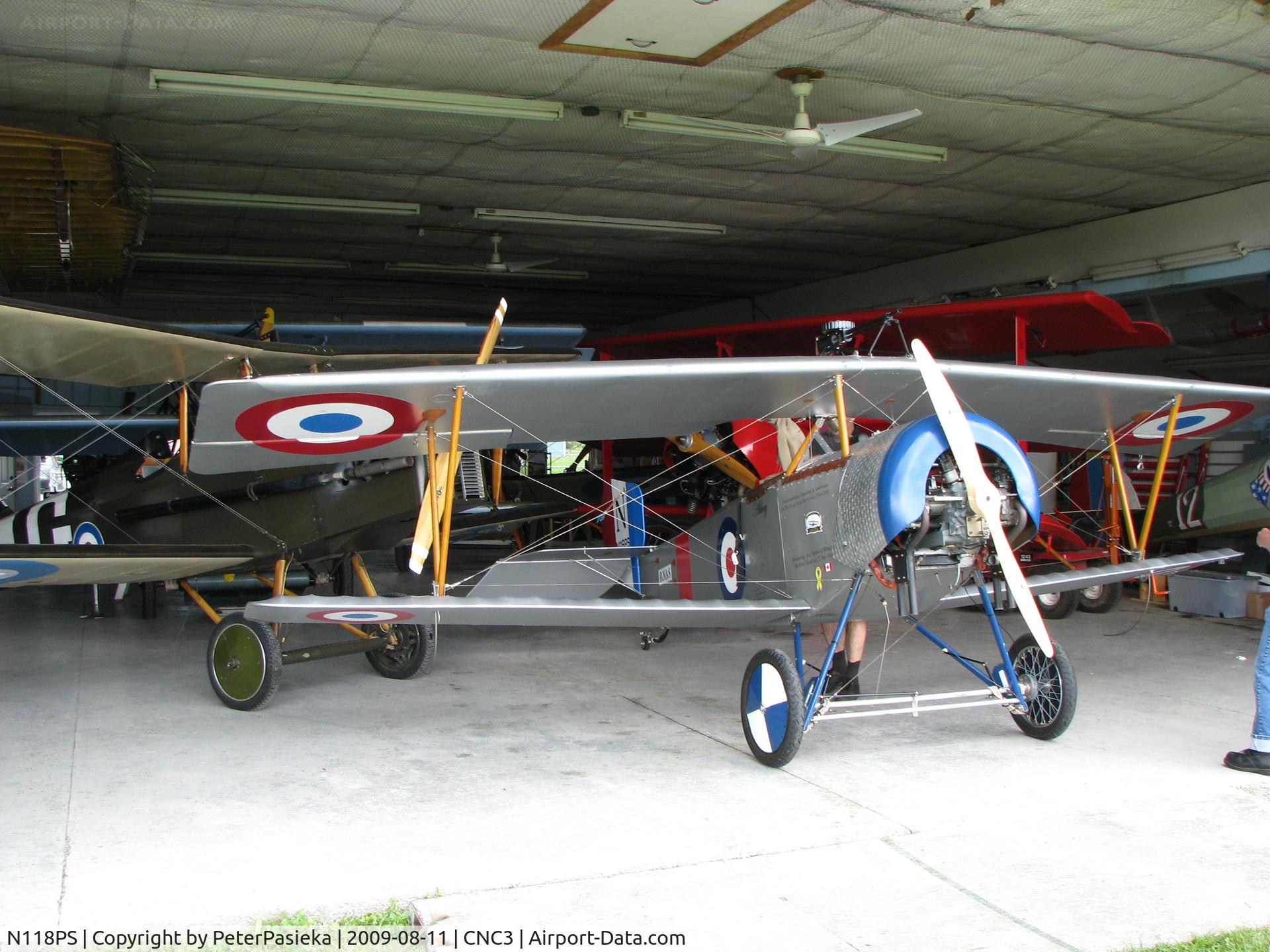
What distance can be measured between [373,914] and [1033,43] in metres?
5.43

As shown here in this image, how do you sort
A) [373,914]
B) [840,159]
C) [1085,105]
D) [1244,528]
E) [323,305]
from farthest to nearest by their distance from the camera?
[323,305] → [1244,528] → [840,159] → [1085,105] → [373,914]

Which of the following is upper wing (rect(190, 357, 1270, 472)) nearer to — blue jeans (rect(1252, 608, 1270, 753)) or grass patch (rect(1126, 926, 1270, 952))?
blue jeans (rect(1252, 608, 1270, 753))

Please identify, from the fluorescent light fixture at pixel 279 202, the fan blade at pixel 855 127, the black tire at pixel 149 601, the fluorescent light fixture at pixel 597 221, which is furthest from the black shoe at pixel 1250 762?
the black tire at pixel 149 601

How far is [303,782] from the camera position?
4043 millimetres

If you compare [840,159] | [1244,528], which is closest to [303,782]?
[840,159]

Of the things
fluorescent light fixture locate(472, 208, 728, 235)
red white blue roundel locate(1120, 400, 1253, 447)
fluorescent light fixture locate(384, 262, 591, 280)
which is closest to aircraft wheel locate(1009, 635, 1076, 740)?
red white blue roundel locate(1120, 400, 1253, 447)

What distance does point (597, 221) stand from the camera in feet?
32.0

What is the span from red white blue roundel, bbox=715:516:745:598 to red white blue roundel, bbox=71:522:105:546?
15.7 ft

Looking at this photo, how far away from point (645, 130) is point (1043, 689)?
459 cm

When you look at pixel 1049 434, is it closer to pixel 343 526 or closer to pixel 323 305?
pixel 343 526

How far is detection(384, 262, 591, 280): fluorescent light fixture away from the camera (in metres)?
11.6

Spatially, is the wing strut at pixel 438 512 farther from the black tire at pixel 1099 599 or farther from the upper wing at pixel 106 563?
the black tire at pixel 1099 599

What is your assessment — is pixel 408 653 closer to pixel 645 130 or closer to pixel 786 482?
pixel 786 482

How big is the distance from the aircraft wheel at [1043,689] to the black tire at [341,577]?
4434mm
